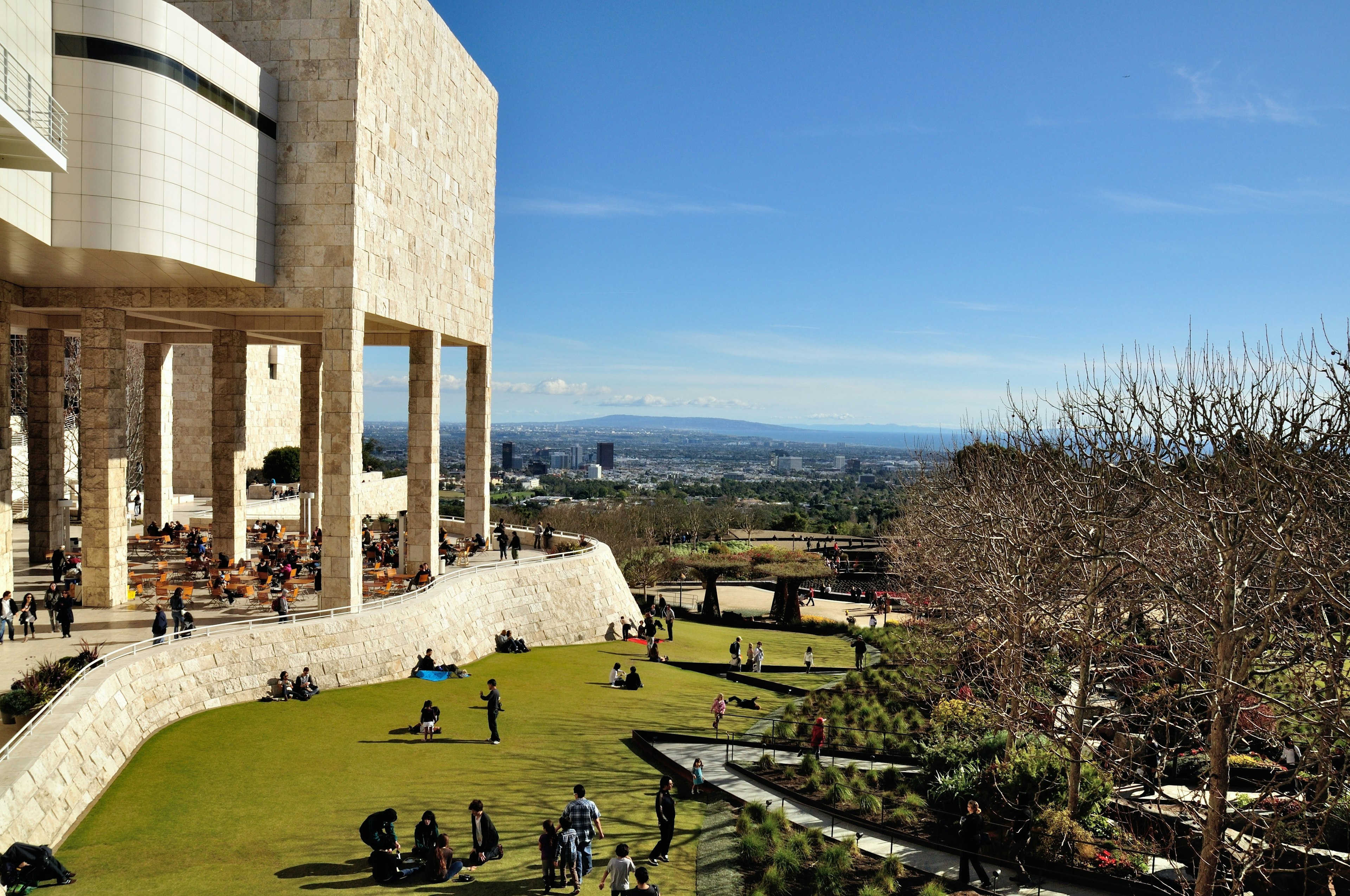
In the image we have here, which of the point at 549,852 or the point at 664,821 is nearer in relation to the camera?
the point at 549,852

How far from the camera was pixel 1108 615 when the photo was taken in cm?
1789

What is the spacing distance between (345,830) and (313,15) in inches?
847

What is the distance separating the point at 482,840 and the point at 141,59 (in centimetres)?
1932

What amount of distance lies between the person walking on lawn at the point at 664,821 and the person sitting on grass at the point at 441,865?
316 centimetres

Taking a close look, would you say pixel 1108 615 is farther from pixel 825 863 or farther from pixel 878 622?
pixel 878 622

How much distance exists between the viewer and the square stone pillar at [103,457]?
955 inches

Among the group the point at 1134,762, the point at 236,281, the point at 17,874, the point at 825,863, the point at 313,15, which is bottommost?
the point at 825,863

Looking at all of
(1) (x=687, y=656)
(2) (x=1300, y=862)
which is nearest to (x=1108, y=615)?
(2) (x=1300, y=862)

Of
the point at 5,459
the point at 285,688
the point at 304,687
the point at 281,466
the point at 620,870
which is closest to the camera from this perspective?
the point at 620,870

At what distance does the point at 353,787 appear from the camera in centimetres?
1673

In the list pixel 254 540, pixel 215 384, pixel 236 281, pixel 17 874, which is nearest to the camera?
pixel 17 874

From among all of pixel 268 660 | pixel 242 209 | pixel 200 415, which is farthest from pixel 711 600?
pixel 200 415

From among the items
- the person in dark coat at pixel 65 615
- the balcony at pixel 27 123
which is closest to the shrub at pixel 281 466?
the person in dark coat at pixel 65 615

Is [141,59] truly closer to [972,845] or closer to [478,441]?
[478,441]
